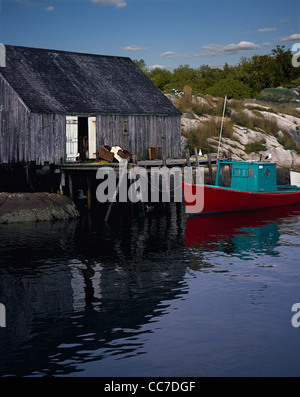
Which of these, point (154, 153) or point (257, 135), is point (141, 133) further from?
point (257, 135)

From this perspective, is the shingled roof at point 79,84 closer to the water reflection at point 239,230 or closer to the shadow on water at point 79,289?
the shadow on water at point 79,289

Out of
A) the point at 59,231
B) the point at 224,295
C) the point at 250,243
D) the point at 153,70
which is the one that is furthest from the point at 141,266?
the point at 153,70

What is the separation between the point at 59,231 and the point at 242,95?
51.4 meters

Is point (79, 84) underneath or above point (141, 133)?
above

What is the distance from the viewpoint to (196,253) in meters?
22.9

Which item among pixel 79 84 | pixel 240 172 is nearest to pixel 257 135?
pixel 240 172

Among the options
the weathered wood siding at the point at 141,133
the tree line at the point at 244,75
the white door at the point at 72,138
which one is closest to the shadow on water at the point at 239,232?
the weathered wood siding at the point at 141,133

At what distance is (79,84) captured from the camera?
35969 mm

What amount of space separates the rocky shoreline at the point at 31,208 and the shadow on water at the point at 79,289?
110cm

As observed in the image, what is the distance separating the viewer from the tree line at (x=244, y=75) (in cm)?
7681

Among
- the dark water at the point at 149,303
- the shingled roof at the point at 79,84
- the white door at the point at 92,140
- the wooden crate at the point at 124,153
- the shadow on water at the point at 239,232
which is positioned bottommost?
the dark water at the point at 149,303

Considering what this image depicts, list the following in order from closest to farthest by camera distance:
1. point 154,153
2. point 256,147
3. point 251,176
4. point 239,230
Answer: point 239,230, point 251,176, point 154,153, point 256,147

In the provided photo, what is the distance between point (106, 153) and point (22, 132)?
4766mm

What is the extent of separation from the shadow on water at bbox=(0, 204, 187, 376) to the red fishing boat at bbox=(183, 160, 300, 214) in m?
3.87
